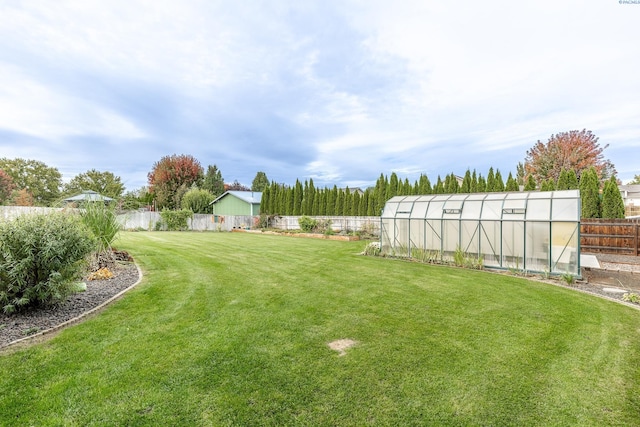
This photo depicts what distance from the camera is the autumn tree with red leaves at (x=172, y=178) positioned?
3203 cm

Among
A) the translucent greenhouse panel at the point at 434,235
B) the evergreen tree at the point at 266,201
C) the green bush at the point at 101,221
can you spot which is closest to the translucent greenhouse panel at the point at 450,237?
the translucent greenhouse panel at the point at 434,235

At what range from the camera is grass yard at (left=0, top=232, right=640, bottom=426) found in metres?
2.26

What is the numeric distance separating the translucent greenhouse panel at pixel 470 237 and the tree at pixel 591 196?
823 cm

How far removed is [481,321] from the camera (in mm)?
4203

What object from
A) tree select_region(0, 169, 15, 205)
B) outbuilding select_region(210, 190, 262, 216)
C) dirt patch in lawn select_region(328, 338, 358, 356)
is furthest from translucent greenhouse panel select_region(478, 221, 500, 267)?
tree select_region(0, 169, 15, 205)

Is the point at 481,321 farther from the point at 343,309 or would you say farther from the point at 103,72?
the point at 103,72

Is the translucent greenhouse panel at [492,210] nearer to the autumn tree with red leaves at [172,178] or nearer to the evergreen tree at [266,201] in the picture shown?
the evergreen tree at [266,201]

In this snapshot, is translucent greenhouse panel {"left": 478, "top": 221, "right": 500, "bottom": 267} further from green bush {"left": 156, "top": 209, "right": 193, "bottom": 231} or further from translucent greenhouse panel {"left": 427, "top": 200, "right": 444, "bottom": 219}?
green bush {"left": 156, "top": 209, "right": 193, "bottom": 231}

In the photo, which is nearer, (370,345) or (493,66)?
(370,345)

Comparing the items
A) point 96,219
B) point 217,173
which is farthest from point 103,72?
point 217,173

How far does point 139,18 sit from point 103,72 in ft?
10.5

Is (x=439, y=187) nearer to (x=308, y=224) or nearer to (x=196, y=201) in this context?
(x=308, y=224)

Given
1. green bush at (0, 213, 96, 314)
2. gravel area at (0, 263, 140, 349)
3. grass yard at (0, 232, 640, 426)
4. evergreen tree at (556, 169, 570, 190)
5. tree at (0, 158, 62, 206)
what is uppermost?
tree at (0, 158, 62, 206)

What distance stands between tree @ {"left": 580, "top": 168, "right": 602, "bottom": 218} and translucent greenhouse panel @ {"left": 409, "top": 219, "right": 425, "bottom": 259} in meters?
8.86
